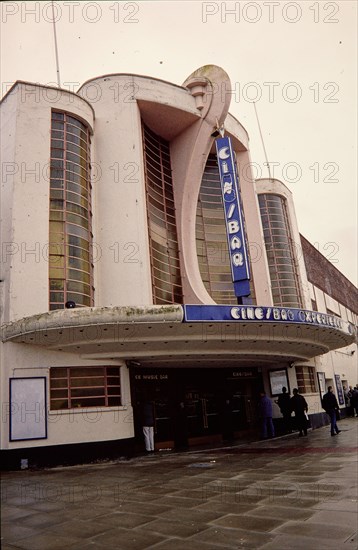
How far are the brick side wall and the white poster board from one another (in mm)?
18396

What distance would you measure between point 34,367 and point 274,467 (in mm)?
6825

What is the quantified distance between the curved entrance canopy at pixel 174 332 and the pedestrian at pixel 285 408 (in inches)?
96.6

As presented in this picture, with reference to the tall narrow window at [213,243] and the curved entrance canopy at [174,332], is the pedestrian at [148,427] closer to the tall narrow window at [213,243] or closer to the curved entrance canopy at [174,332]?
the curved entrance canopy at [174,332]

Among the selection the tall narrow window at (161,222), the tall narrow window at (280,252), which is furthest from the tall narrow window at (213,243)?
the tall narrow window at (280,252)

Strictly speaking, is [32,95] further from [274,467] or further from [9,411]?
[274,467]

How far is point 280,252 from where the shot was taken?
24.7m

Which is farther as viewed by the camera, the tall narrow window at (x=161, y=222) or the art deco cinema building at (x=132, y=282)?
the tall narrow window at (x=161, y=222)

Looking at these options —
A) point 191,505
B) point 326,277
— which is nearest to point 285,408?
point 191,505

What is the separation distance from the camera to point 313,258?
29312 mm

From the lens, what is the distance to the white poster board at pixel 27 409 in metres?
11.9

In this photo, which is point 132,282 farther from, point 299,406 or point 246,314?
Answer: point 299,406

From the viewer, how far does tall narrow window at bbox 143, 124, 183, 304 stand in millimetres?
17500

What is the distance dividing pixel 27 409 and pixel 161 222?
9.29m

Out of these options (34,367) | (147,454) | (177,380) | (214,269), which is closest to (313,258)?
(214,269)
